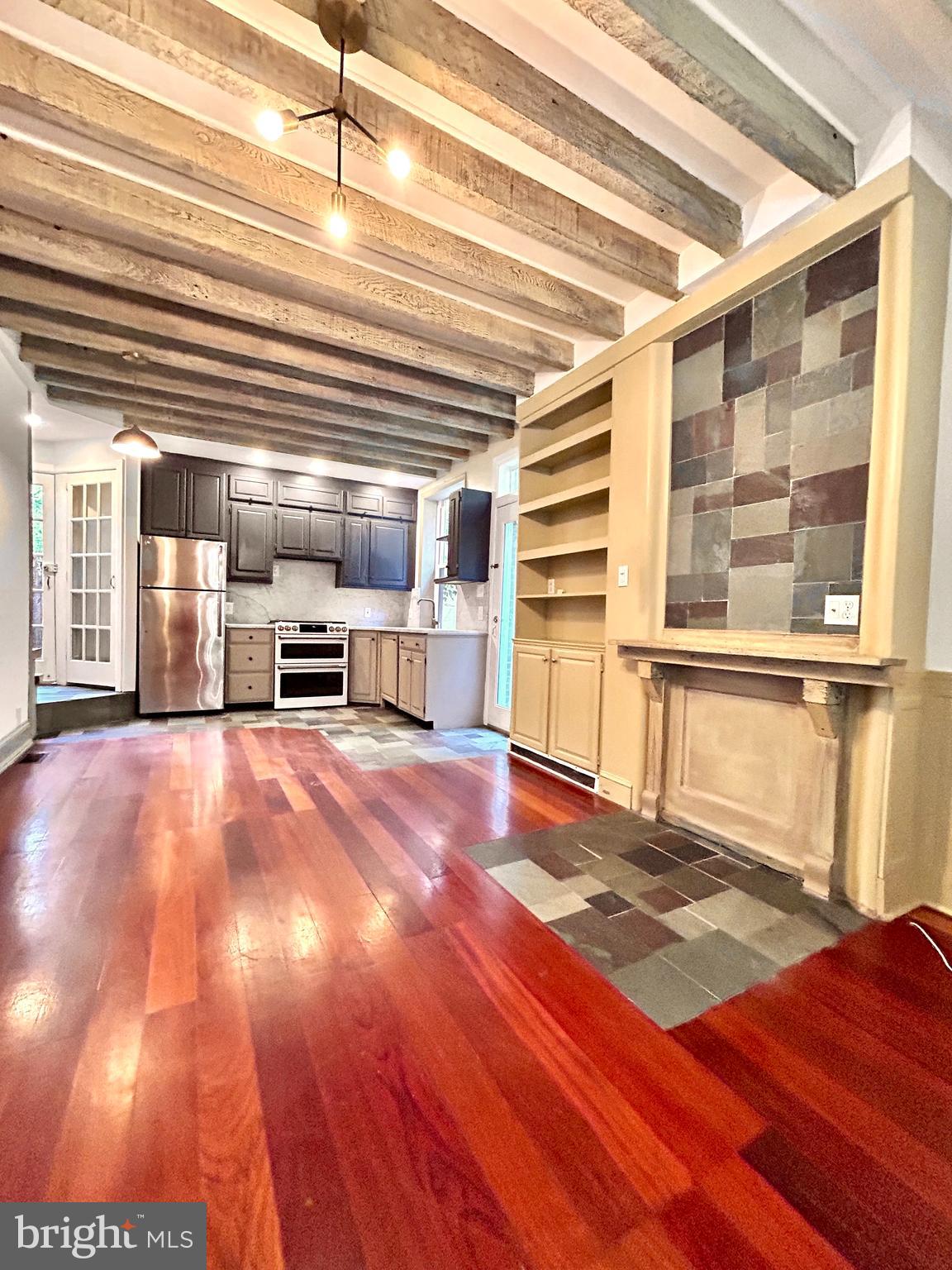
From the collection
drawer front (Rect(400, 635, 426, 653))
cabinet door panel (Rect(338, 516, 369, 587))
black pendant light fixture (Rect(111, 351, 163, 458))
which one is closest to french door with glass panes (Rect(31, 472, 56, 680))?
black pendant light fixture (Rect(111, 351, 163, 458))

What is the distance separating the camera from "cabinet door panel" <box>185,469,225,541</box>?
533cm

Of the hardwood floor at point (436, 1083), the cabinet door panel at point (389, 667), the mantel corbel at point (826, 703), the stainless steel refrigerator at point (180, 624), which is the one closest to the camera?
the hardwood floor at point (436, 1083)

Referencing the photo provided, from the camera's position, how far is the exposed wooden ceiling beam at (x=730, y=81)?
146cm

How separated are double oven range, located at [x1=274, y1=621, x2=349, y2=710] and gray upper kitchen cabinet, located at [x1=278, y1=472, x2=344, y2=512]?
1.40m

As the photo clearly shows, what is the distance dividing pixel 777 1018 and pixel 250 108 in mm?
3493

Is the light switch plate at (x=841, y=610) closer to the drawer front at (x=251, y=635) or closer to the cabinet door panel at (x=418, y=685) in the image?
the cabinet door panel at (x=418, y=685)

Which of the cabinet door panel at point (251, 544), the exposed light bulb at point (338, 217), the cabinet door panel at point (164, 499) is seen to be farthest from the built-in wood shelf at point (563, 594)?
the cabinet door panel at point (164, 499)

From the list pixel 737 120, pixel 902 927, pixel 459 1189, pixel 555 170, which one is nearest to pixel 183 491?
pixel 555 170

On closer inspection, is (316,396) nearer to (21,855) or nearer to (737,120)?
(737,120)

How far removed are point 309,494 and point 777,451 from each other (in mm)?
5002

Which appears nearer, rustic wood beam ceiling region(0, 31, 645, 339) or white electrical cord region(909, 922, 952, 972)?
white electrical cord region(909, 922, 952, 972)

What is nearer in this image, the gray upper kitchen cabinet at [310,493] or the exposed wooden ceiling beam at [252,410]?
the exposed wooden ceiling beam at [252,410]

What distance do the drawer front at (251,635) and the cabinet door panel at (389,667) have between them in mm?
1206

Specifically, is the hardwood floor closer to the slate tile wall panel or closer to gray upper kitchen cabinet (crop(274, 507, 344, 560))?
the slate tile wall panel
